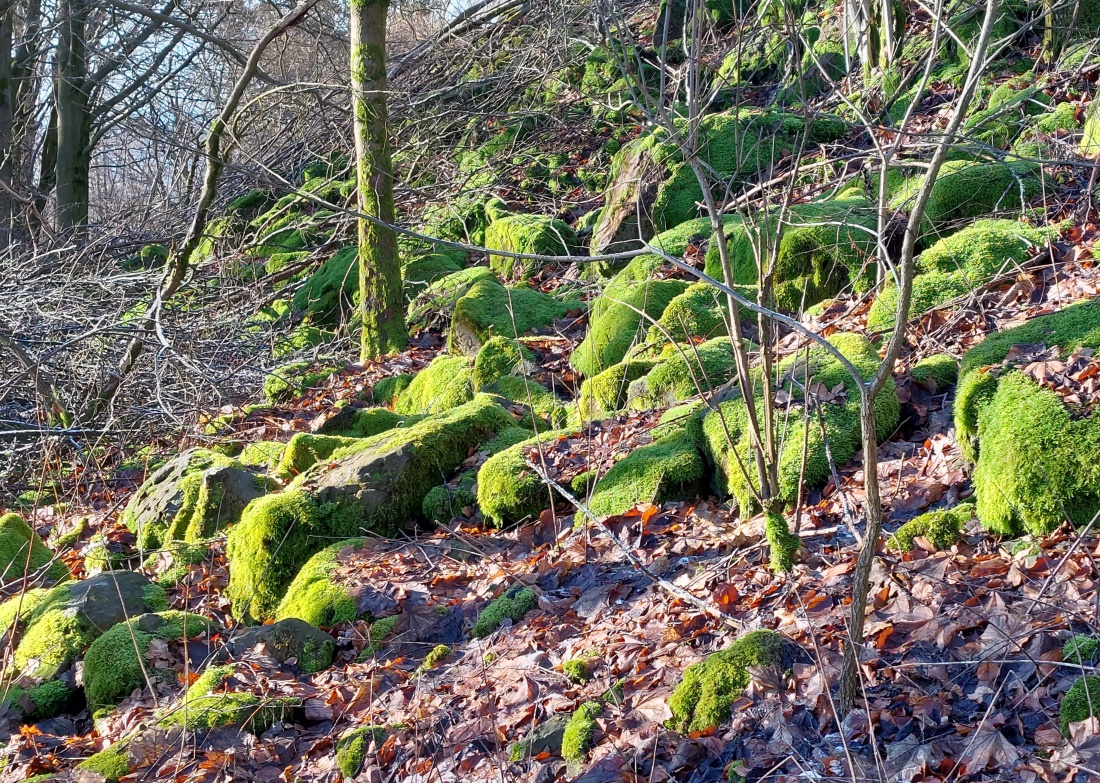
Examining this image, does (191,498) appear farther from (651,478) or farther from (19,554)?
(651,478)

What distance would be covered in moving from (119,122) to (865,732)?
1338 cm

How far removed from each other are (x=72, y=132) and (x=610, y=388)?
12.3m

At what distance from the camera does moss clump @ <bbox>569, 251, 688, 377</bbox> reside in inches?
278

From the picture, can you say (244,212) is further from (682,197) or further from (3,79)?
(682,197)

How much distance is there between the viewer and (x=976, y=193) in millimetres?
6859

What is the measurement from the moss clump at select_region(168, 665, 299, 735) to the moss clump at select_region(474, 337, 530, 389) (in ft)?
12.3

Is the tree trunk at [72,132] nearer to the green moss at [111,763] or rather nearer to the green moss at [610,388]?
the green moss at [610,388]

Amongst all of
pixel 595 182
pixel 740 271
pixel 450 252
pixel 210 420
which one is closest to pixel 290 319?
pixel 450 252

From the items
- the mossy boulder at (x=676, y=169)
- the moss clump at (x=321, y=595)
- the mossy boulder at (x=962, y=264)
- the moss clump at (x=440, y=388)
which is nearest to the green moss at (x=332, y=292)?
the moss clump at (x=440, y=388)

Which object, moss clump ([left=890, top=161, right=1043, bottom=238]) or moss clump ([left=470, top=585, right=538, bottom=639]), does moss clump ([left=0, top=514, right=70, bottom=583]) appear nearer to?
moss clump ([left=470, top=585, right=538, bottom=639])

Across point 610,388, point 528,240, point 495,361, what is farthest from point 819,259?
point 528,240

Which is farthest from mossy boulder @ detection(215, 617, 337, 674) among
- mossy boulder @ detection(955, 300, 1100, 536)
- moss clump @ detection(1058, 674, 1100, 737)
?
moss clump @ detection(1058, 674, 1100, 737)

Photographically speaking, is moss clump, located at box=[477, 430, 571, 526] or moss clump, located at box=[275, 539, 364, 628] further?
moss clump, located at box=[477, 430, 571, 526]

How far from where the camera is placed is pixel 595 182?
1185 centimetres
